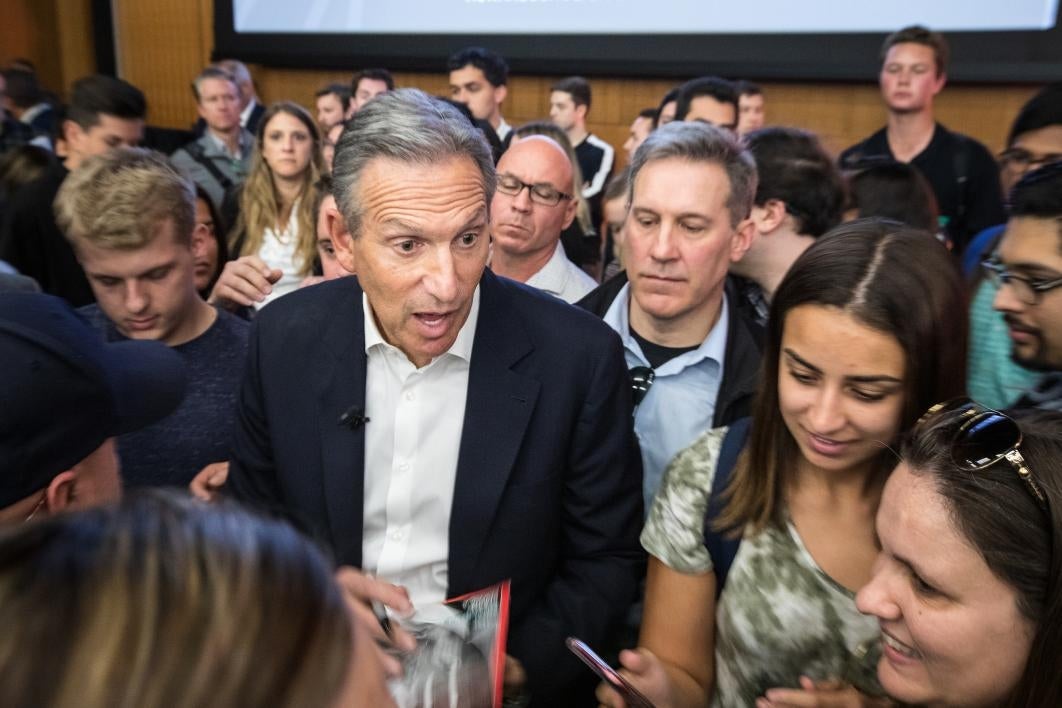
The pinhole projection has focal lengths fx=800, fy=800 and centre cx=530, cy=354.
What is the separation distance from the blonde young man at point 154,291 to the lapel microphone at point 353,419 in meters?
0.52

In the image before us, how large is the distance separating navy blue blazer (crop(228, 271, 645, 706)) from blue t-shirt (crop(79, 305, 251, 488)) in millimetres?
310

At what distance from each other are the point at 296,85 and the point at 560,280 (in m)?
5.87

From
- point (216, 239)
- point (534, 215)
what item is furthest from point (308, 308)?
point (534, 215)

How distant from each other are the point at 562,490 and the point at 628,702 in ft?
1.48

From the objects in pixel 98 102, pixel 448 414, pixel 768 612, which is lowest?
pixel 768 612

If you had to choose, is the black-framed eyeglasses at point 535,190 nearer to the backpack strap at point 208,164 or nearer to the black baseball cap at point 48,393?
the black baseball cap at point 48,393

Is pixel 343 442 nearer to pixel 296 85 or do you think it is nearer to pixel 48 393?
pixel 48 393

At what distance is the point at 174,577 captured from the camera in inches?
18.5

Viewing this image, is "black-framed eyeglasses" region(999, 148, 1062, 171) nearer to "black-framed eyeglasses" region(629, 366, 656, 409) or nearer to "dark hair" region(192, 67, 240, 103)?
"black-framed eyeglasses" region(629, 366, 656, 409)

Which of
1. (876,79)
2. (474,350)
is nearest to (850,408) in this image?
(474,350)

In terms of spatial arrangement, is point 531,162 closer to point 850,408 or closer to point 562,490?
point 562,490

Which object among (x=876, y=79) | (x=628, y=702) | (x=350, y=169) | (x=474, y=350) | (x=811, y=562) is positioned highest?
(x=876, y=79)

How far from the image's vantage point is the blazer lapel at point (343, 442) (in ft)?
4.85

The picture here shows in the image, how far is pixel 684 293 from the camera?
1.89 meters
